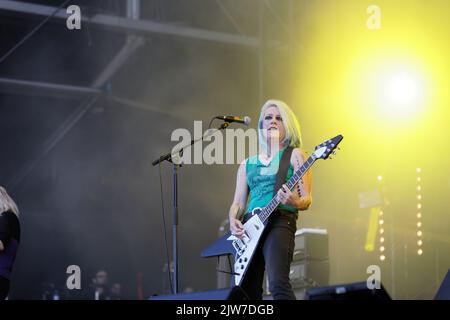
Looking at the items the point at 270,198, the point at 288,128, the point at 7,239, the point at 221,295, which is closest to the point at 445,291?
the point at 221,295

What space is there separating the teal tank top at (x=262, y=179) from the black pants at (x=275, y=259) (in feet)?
0.41

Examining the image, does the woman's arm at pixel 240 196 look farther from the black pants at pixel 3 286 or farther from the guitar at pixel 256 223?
the black pants at pixel 3 286

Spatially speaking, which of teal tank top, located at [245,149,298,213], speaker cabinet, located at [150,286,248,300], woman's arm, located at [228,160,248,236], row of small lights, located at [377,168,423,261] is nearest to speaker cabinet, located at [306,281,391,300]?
speaker cabinet, located at [150,286,248,300]

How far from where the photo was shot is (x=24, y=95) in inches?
359

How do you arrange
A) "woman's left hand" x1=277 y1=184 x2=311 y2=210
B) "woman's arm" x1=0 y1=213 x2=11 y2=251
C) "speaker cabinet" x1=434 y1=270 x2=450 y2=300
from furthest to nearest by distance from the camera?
"woman's arm" x1=0 y1=213 x2=11 y2=251
"woman's left hand" x1=277 y1=184 x2=311 y2=210
"speaker cabinet" x1=434 y1=270 x2=450 y2=300

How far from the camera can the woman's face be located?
4.65 metres

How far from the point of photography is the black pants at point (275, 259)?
417 centimetres

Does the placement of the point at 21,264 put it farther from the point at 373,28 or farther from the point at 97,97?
the point at 373,28

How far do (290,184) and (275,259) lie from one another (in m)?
0.47

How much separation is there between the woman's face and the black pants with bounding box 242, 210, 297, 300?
0.54 metres

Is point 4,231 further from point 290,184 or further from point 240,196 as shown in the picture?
point 290,184

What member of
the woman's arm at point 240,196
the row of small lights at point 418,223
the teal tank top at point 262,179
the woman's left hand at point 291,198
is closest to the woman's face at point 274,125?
the teal tank top at point 262,179

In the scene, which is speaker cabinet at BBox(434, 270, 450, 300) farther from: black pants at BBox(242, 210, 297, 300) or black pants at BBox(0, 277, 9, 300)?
black pants at BBox(0, 277, 9, 300)
